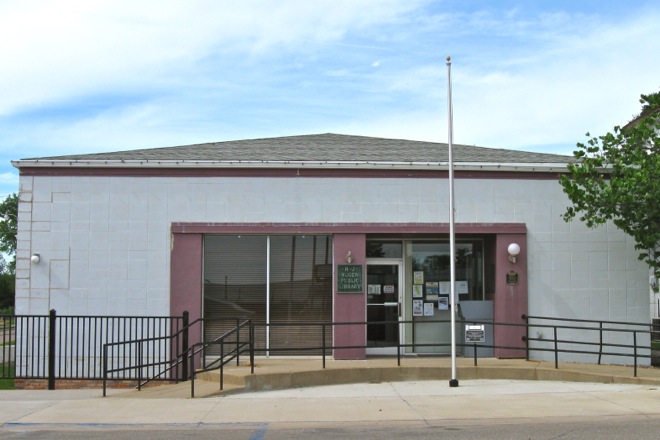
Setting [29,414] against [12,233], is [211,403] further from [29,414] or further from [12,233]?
[12,233]

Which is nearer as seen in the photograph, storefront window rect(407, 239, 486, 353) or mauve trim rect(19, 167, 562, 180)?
mauve trim rect(19, 167, 562, 180)

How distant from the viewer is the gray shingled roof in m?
16.5

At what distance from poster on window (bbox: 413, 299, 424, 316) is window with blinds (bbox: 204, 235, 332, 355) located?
1871 mm

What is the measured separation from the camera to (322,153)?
17.4m

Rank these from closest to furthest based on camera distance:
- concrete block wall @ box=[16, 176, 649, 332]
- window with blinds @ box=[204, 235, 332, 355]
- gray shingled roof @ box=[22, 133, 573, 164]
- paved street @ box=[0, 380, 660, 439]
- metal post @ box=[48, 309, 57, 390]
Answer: paved street @ box=[0, 380, 660, 439] < metal post @ box=[48, 309, 57, 390] < concrete block wall @ box=[16, 176, 649, 332] < window with blinds @ box=[204, 235, 332, 355] < gray shingled roof @ box=[22, 133, 573, 164]

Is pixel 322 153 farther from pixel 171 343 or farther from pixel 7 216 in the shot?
pixel 7 216

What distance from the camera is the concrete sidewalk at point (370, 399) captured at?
1066 centimetres

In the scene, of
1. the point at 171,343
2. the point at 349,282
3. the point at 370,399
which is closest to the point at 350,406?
the point at 370,399

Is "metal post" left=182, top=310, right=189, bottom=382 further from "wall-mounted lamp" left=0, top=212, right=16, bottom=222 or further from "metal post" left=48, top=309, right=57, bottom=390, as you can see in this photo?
"wall-mounted lamp" left=0, top=212, right=16, bottom=222

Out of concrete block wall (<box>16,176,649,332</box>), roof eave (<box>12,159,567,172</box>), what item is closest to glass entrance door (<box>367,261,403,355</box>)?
concrete block wall (<box>16,176,649,332</box>)

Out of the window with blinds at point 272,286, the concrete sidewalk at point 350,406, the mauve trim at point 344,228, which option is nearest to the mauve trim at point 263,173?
the mauve trim at point 344,228

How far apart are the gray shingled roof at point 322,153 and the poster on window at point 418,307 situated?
3.05 metres

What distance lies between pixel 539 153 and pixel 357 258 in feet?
18.6

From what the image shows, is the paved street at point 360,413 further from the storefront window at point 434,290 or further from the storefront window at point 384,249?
the storefront window at point 384,249
